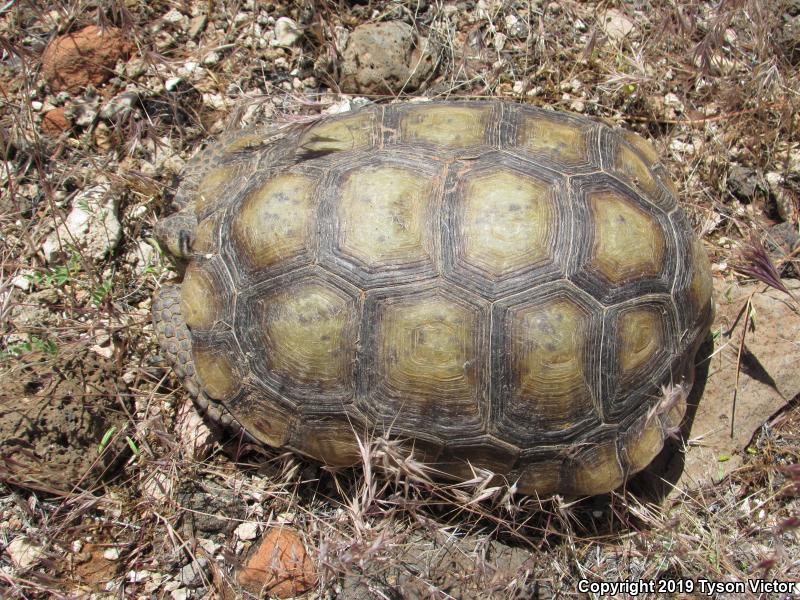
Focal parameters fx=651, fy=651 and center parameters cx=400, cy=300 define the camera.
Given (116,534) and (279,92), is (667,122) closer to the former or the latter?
(279,92)

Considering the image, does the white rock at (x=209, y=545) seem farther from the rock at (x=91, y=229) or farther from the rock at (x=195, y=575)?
the rock at (x=91, y=229)

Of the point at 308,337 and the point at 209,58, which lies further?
the point at 209,58

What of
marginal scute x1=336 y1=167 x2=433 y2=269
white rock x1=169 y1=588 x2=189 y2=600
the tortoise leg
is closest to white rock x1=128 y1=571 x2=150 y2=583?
white rock x1=169 y1=588 x2=189 y2=600

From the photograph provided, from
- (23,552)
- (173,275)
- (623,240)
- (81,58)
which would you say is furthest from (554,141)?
(23,552)

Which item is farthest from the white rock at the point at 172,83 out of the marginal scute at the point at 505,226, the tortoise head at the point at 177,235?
the marginal scute at the point at 505,226

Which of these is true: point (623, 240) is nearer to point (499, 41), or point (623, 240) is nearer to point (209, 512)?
point (499, 41)

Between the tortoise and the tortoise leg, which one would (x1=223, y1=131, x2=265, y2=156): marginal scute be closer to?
the tortoise
